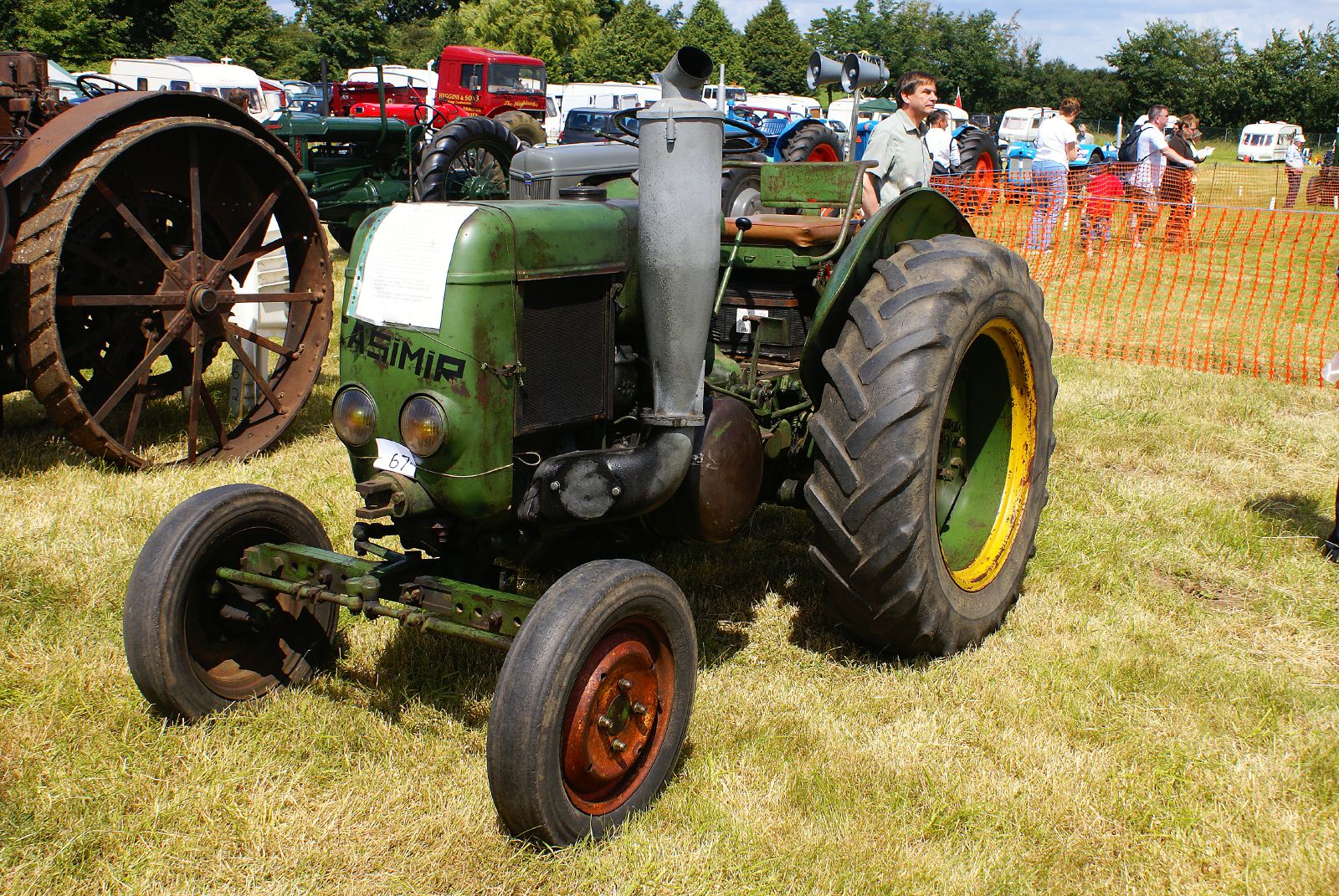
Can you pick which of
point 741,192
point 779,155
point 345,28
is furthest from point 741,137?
point 345,28

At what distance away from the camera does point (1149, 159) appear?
13.4 metres

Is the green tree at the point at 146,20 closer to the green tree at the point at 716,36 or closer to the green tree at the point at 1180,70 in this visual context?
the green tree at the point at 716,36

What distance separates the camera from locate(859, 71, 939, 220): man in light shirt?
5.53 meters

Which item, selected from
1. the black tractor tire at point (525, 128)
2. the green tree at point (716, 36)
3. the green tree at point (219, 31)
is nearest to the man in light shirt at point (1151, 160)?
the black tractor tire at point (525, 128)

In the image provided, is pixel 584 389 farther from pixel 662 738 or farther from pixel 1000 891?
pixel 1000 891

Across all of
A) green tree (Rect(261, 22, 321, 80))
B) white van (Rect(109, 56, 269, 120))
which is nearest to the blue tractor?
white van (Rect(109, 56, 269, 120))

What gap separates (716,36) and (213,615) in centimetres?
A: 5999

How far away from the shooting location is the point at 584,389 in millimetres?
3020

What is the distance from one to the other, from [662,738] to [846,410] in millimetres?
1049

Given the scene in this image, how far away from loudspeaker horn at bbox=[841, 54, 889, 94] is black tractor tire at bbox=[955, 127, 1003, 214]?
357 inches

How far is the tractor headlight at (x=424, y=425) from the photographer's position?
8.80 ft

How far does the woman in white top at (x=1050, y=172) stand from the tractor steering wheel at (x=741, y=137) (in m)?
4.61

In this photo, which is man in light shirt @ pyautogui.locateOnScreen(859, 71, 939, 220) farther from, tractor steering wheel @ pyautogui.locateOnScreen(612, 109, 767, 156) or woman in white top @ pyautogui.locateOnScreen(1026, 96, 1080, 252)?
woman in white top @ pyautogui.locateOnScreen(1026, 96, 1080, 252)

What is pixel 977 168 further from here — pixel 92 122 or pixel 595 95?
pixel 595 95
